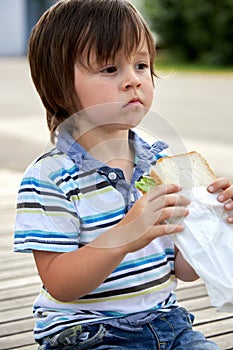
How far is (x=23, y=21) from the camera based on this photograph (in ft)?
90.5

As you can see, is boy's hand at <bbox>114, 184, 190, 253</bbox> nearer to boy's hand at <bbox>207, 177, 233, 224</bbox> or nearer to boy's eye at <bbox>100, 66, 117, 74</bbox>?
boy's hand at <bbox>207, 177, 233, 224</bbox>

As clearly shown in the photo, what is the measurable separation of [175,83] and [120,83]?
46.0 feet

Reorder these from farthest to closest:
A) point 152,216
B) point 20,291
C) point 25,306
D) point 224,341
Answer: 1. point 20,291
2. point 25,306
3. point 224,341
4. point 152,216

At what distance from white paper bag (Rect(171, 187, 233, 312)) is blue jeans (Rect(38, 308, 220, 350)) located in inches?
7.7

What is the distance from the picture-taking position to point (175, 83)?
51.7 feet

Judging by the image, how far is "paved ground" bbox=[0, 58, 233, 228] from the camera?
6551 mm

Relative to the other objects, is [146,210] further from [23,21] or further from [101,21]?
[23,21]

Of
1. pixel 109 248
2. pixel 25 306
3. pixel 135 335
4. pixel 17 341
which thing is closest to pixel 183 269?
pixel 135 335

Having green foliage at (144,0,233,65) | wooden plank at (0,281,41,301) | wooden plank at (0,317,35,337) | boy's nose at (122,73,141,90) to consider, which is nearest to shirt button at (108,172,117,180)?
boy's nose at (122,73,141,90)

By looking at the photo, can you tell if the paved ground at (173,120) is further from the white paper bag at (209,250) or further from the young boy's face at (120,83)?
the white paper bag at (209,250)

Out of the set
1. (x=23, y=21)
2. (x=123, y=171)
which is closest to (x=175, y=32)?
(x=23, y=21)

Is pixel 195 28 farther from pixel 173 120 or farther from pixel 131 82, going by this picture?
pixel 131 82

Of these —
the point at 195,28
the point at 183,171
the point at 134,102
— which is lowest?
the point at 195,28

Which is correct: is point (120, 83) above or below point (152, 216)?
above
